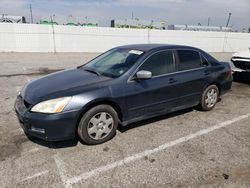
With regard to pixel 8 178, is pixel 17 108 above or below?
above

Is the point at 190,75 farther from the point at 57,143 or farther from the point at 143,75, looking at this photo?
the point at 57,143

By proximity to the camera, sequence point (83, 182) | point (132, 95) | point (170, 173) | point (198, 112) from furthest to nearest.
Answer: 1. point (198, 112)
2. point (132, 95)
3. point (170, 173)
4. point (83, 182)

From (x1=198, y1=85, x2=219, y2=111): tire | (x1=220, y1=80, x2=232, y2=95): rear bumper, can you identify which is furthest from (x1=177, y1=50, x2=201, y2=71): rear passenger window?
(x1=220, y1=80, x2=232, y2=95): rear bumper

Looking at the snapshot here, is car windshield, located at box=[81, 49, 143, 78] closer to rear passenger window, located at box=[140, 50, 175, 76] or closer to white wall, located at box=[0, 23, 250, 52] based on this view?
rear passenger window, located at box=[140, 50, 175, 76]

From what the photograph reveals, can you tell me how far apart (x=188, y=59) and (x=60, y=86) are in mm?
2695

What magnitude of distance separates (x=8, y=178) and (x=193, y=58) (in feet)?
13.2

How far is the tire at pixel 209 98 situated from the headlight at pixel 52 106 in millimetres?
3172

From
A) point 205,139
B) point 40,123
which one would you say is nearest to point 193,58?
point 205,139

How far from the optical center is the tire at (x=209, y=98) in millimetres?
5352

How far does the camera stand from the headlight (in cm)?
339

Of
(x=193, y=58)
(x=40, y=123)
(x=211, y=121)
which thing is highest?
(x=193, y=58)

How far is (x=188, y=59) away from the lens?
197 inches

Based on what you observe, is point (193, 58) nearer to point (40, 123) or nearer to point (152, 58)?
point (152, 58)

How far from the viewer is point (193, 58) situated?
16.8ft
